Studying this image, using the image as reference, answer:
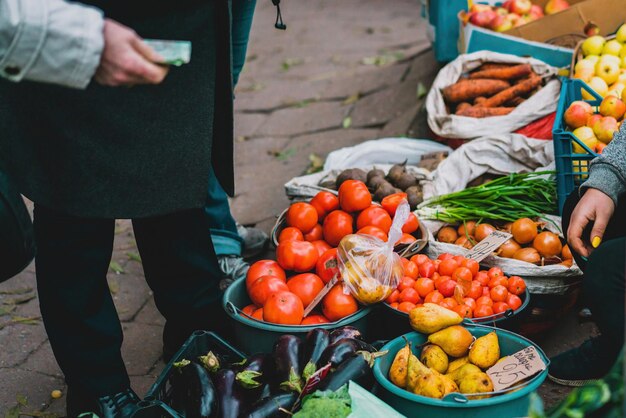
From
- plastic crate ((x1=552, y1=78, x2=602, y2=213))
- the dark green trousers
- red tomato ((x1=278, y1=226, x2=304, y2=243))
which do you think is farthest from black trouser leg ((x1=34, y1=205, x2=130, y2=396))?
plastic crate ((x1=552, y1=78, x2=602, y2=213))

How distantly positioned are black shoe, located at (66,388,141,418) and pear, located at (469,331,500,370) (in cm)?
111

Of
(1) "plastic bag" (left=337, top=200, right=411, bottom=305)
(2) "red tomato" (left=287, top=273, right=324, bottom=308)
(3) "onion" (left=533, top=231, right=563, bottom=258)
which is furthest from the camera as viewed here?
(3) "onion" (left=533, top=231, right=563, bottom=258)

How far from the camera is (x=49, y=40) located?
144 cm

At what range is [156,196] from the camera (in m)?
2.13

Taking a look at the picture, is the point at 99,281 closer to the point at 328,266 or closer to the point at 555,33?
the point at 328,266

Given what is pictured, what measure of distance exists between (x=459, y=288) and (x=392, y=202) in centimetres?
67

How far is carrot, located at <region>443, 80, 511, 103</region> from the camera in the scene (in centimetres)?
385

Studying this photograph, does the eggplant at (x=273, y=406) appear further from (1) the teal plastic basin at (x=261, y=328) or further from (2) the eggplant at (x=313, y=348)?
(1) the teal plastic basin at (x=261, y=328)

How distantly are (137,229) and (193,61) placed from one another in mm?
652

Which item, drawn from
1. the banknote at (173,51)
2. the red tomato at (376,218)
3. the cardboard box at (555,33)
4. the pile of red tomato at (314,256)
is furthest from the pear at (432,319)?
the cardboard box at (555,33)

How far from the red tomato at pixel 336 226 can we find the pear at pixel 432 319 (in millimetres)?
698

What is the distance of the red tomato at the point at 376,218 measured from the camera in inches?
113

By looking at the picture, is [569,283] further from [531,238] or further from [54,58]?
[54,58]

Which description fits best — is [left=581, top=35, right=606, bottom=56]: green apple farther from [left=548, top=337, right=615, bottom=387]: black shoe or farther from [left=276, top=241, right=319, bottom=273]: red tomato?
[left=276, top=241, right=319, bottom=273]: red tomato
